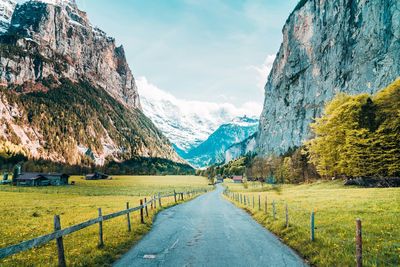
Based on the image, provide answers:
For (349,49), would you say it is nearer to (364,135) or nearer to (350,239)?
(364,135)

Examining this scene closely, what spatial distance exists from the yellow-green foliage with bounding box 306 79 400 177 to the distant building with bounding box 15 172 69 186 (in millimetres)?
112057

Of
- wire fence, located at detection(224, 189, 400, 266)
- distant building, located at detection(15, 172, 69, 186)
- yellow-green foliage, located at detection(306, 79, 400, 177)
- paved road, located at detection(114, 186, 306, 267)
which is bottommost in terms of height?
distant building, located at detection(15, 172, 69, 186)

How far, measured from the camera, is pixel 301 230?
1703cm

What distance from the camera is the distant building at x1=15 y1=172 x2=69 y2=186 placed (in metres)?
123

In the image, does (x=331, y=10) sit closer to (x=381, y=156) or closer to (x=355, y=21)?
(x=355, y=21)

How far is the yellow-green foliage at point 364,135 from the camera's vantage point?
4694cm

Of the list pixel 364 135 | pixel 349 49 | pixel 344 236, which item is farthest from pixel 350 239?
pixel 349 49

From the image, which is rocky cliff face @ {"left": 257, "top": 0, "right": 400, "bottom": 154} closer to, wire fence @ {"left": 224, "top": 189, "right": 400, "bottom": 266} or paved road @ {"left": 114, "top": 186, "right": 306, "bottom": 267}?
wire fence @ {"left": 224, "top": 189, "right": 400, "bottom": 266}

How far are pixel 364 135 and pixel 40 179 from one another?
123717 millimetres

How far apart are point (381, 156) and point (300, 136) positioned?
156m

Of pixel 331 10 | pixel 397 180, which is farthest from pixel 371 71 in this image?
pixel 397 180

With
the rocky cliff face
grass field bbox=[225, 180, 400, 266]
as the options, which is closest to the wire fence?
grass field bbox=[225, 180, 400, 266]

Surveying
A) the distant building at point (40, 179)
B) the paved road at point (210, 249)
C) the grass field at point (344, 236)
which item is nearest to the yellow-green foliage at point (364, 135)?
the grass field at point (344, 236)

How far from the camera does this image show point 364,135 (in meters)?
48.3
